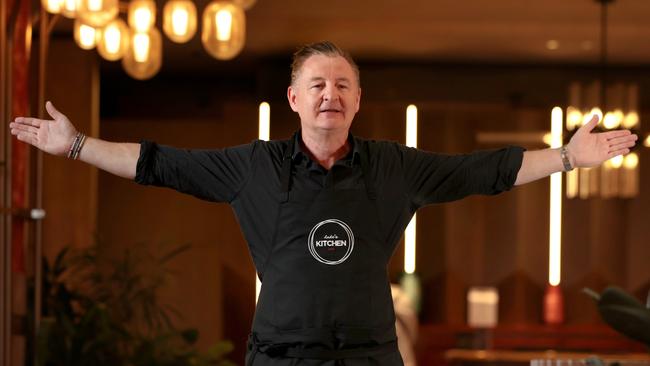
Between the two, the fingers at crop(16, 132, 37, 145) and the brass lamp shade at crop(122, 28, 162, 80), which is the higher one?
the brass lamp shade at crop(122, 28, 162, 80)

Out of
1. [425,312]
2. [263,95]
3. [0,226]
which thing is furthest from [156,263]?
[425,312]

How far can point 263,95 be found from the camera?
8.36 meters

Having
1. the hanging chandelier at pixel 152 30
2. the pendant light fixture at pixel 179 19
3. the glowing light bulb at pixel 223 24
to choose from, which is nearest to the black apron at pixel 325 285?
the hanging chandelier at pixel 152 30

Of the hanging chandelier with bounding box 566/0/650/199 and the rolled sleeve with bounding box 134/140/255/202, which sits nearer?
the rolled sleeve with bounding box 134/140/255/202

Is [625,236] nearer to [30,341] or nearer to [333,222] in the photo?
[30,341]

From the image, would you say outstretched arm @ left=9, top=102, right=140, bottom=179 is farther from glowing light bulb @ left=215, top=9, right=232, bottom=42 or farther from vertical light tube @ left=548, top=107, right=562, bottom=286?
vertical light tube @ left=548, top=107, right=562, bottom=286

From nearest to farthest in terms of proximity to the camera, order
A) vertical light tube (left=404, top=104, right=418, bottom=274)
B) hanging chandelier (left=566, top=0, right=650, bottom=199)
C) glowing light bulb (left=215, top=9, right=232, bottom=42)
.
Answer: glowing light bulb (left=215, top=9, right=232, bottom=42), hanging chandelier (left=566, top=0, right=650, bottom=199), vertical light tube (left=404, top=104, right=418, bottom=274)

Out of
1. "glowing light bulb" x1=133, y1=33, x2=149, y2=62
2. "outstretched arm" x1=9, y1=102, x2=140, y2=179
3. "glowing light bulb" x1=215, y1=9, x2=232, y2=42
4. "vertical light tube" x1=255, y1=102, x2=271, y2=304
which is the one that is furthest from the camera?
"vertical light tube" x1=255, y1=102, x2=271, y2=304

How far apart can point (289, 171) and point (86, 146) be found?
0.36 metres

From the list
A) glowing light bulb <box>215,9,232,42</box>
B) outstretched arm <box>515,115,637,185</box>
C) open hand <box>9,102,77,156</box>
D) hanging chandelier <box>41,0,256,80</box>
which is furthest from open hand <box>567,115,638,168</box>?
glowing light bulb <box>215,9,232,42</box>

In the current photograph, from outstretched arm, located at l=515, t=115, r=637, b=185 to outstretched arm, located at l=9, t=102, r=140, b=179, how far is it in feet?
2.20

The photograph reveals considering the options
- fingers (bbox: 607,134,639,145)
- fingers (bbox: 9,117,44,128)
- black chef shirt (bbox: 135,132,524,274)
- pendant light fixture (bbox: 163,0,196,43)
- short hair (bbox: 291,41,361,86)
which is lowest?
black chef shirt (bbox: 135,132,524,274)

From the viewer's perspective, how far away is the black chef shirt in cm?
200

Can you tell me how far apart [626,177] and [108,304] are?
319 cm
